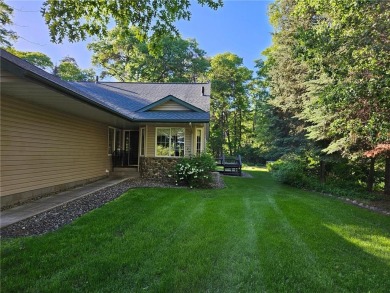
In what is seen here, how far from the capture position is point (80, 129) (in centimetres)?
968

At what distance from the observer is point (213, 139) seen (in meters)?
32.7

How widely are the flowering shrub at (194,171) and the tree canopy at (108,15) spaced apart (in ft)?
19.0

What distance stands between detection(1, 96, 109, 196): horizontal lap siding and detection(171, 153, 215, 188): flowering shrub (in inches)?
143

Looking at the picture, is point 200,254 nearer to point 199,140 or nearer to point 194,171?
point 194,171

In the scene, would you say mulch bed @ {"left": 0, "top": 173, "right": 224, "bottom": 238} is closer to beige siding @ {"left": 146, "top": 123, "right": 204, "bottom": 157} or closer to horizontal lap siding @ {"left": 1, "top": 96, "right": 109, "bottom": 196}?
horizontal lap siding @ {"left": 1, "top": 96, "right": 109, "bottom": 196}

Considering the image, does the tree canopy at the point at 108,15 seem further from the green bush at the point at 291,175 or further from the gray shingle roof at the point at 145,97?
the green bush at the point at 291,175

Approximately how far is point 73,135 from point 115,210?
14.2ft

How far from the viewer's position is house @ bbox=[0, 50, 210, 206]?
20.2ft

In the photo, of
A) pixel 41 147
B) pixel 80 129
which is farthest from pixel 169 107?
pixel 41 147

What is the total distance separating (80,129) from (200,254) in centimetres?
755

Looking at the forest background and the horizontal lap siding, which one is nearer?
the forest background

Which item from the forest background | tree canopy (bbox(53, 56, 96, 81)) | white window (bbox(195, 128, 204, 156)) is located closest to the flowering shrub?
white window (bbox(195, 128, 204, 156))

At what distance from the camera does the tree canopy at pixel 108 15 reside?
192 inches

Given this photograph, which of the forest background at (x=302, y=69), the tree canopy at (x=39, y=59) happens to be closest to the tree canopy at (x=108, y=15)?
the forest background at (x=302, y=69)
